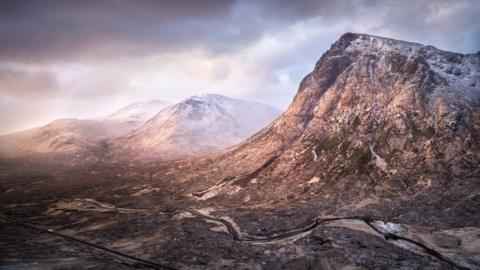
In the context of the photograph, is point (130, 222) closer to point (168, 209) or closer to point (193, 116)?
point (168, 209)

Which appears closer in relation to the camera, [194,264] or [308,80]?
[194,264]

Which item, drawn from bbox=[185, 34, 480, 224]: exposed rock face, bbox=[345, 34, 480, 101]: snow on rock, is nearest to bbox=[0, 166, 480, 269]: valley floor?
bbox=[185, 34, 480, 224]: exposed rock face

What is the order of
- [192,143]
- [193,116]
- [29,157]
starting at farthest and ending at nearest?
[193,116] < [192,143] < [29,157]

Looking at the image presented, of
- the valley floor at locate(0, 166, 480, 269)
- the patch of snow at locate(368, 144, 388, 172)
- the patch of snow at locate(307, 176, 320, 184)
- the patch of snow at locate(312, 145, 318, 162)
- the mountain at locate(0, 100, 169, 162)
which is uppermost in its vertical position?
the mountain at locate(0, 100, 169, 162)

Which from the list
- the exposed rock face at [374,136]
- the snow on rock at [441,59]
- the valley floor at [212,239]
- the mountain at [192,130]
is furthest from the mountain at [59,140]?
the snow on rock at [441,59]

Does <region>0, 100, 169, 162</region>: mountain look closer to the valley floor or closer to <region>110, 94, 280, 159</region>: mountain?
<region>110, 94, 280, 159</region>: mountain

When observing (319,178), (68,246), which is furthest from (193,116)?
(68,246)

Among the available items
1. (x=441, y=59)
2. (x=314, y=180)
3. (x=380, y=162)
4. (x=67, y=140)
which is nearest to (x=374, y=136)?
(x=380, y=162)

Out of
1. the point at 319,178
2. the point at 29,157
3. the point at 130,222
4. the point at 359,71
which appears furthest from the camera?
the point at 29,157
